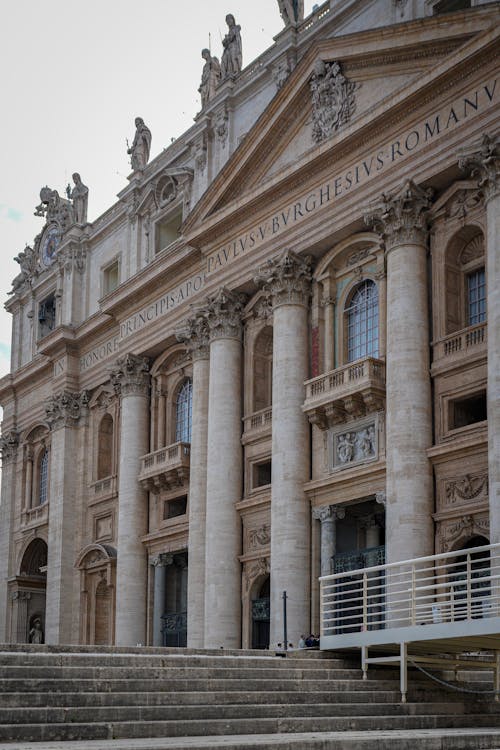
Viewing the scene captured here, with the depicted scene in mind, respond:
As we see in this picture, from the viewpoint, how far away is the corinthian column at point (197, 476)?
3556 cm

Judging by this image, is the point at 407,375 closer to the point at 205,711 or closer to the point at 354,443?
the point at 354,443

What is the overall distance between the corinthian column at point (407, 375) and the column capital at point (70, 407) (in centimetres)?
1883

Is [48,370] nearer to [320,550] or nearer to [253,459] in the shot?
[253,459]

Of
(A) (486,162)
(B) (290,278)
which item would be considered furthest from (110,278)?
(A) (486,162)

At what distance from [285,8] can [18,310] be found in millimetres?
23261

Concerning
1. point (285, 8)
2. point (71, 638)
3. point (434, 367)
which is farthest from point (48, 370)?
point (434, 367)

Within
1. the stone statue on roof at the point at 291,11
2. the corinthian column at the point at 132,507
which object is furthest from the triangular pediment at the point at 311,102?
the corinthian column at the point at 132,507

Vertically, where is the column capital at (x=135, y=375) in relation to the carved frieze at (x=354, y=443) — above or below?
above

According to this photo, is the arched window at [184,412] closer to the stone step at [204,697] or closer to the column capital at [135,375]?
the column capital at [135,375]

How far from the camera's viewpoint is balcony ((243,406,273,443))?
34750mm

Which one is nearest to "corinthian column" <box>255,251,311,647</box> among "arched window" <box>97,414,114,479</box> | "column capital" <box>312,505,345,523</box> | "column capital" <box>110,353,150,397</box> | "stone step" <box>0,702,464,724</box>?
"column capital" <box>312,505,345,523</box>

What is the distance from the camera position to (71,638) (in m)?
44.2

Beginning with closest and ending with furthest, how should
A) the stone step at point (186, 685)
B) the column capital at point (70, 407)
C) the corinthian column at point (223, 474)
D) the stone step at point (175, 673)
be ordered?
the stone step at point (186, 685)
the stone step at point (175, 673)
the corinthian column at point (223, 474)
the column capital at point (70, 407)

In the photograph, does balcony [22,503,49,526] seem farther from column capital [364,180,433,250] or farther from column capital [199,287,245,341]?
column capital [364,180,433,250]
